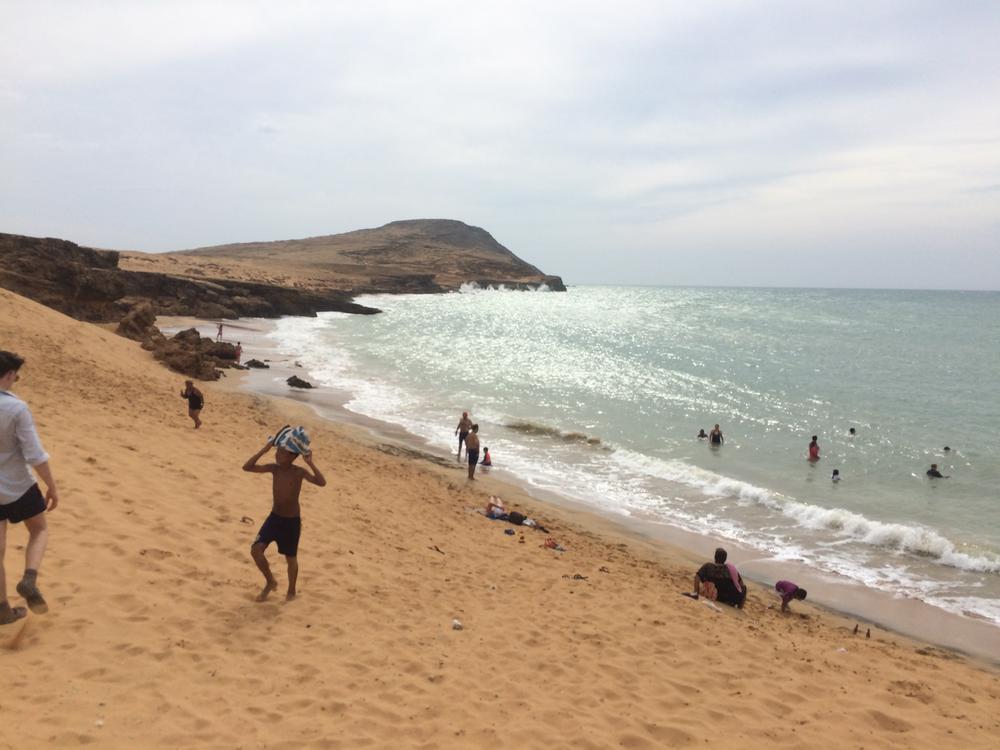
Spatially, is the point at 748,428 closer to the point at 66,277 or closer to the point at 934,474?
the point at 934,474

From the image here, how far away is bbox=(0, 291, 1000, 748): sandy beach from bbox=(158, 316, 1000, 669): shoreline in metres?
0.56

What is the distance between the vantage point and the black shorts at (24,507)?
4.43m

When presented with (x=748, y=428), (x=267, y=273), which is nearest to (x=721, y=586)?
(x=748, y=428)

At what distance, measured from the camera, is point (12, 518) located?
445 cm

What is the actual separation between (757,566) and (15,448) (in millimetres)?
10785

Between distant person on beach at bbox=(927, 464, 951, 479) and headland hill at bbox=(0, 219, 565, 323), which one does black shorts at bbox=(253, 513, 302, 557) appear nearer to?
distant person on beach at bbox=(927, 464, 951, 479)

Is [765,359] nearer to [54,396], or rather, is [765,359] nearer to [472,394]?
[472,394]

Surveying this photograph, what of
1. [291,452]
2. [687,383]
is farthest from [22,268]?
[687,383]

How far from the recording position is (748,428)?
74.4 feet

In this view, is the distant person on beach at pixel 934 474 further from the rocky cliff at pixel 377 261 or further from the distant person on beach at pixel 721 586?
the rocky cliff at pixel 377 261

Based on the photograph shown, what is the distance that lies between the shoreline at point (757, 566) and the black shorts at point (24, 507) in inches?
349

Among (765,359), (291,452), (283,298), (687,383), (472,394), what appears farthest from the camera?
(283,298)

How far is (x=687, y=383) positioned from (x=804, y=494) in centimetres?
1586

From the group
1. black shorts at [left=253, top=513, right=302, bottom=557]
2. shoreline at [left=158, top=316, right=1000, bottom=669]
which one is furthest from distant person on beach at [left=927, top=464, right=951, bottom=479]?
black shorts at [left=253, top=513, right=302, bottom=557]
